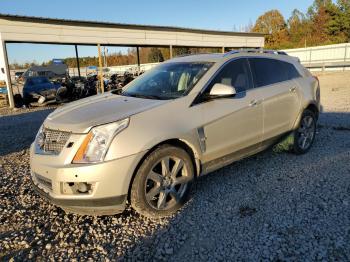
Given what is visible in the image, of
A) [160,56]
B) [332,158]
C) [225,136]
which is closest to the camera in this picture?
[225,136]

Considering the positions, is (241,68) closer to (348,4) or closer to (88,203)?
(88,203)

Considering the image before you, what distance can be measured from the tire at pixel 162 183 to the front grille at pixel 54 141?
0.86m

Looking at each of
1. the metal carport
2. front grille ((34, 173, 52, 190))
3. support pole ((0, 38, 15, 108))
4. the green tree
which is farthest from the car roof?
the green tree

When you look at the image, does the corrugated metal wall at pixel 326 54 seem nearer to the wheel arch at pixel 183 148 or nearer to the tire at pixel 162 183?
the wheel arch at pixel 183 148

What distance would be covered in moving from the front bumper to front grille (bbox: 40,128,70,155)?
0.11m

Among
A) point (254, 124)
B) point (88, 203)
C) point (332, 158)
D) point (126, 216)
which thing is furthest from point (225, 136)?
point (332, 158)

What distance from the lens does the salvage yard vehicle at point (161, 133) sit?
317 cm

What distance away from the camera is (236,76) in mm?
4480

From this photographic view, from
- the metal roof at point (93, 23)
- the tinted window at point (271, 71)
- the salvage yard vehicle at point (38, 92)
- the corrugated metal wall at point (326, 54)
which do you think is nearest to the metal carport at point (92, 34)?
the metal roof at point (93, 23)

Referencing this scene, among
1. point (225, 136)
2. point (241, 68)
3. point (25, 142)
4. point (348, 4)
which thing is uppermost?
point (348, 4)

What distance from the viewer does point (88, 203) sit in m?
3.18

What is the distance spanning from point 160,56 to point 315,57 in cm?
3016

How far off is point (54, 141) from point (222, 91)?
205cm

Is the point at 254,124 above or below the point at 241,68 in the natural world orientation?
below
